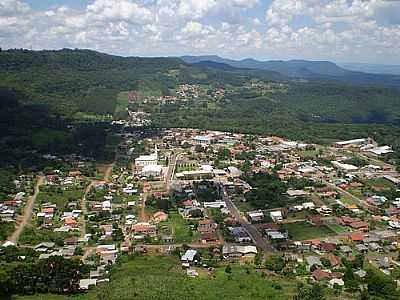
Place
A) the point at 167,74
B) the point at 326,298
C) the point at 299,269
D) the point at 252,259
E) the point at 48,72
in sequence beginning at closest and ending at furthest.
→ the point at 326,298 < the point at 299,269 < the point at 252,259 < the point at 48,72 < the point at 167,74

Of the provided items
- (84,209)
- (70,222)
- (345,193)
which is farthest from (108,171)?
(345,193)

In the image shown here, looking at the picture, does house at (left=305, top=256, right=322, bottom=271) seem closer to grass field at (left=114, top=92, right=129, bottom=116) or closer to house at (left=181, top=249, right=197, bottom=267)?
house at (left=181, top=249, right=197, bottom=267)

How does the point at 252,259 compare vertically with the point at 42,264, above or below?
below

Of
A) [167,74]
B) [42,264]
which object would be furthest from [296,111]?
[42,264]

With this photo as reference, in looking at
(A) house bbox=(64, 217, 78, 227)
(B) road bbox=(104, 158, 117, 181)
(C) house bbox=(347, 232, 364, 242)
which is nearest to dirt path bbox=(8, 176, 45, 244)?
(A) house bbox=(64, 217, 78, 227)

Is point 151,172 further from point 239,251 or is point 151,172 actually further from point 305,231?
point 239,251

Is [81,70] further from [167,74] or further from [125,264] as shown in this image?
[125,264]

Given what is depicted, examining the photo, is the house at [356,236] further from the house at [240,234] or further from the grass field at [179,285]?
the grass field at [179,285]
